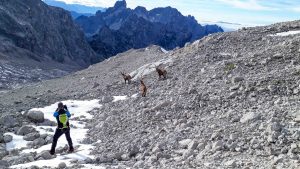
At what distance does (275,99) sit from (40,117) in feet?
44.9

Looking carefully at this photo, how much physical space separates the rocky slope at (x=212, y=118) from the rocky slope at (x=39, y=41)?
8633 centimetres

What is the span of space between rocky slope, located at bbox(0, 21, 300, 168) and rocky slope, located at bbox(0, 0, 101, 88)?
86.3 meters

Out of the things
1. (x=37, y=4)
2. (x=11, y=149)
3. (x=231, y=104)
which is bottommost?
(x=11, y=149)

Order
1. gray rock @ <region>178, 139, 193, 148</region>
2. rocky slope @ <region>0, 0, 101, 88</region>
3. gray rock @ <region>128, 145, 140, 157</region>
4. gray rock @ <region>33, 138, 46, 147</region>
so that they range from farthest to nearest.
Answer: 1. rocky slope @ <region>0, 0, 101, 88</region>
2. gray rock @ <region>33, 138, 46, 147</region>
3. gray rock @ <region>128, 145, 140, 157</region>
4. gray rock @ <region>178, 139, 193, 148</region>

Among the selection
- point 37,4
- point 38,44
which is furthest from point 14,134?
point 37,4

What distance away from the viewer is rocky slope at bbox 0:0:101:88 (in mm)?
131000

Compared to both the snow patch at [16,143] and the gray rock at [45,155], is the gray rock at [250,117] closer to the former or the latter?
the gray rock at [45,155]

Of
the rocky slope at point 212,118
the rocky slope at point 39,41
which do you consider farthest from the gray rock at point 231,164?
the rocky slope at point 39,41

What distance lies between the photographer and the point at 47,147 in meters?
19.9

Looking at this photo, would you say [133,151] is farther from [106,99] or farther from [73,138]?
[106,99]

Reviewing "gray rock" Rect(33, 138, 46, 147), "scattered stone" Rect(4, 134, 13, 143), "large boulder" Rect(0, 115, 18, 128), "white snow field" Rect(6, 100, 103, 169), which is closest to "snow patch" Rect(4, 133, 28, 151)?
"white snow field" Rect(6, 100, 103, 169)

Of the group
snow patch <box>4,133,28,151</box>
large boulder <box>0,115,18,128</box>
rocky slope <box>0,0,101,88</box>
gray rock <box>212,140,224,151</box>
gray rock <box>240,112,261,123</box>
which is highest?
rocky slope <box>0,0,101,88</box>

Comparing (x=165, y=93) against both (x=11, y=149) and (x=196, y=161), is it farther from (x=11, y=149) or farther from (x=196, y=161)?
(x=196, y=161)

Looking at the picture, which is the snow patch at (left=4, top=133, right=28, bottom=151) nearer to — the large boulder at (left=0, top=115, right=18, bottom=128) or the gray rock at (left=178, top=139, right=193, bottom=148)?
the large boulder at (left=0, top=115, right=18, bottom=128)
